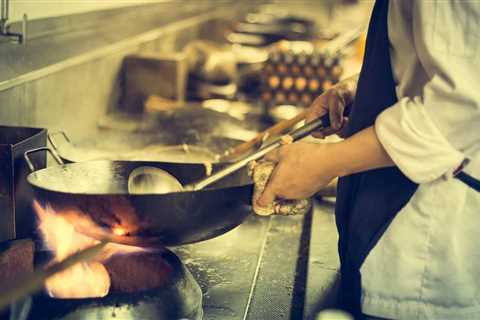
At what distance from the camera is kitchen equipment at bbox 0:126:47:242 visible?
147cm

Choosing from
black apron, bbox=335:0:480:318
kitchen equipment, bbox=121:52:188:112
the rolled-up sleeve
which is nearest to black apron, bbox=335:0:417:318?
black apron, bbox=335:0:480:318

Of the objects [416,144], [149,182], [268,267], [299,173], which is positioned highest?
[416,144]

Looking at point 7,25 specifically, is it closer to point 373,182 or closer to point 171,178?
point 171,178

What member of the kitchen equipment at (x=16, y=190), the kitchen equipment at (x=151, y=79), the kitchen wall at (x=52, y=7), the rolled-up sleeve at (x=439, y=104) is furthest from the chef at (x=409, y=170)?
the kitchen equipment at (x=151, y=79)

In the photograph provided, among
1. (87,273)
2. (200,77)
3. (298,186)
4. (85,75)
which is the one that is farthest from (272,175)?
(200,77)

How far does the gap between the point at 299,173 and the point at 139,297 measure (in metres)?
0.40

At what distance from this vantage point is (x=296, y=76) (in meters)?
3.33

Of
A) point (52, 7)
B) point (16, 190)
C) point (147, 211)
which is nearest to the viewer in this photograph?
point (147, 211)

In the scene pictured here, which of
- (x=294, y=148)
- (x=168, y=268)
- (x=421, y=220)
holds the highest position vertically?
(x=294, y=148)

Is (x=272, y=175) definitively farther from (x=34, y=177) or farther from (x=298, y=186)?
(x=34, y=177)

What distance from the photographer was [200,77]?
138 inches

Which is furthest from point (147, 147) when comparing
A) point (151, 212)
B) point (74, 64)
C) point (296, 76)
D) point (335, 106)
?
point (296, 76)

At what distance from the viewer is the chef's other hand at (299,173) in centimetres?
136

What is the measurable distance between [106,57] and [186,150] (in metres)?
0.90
